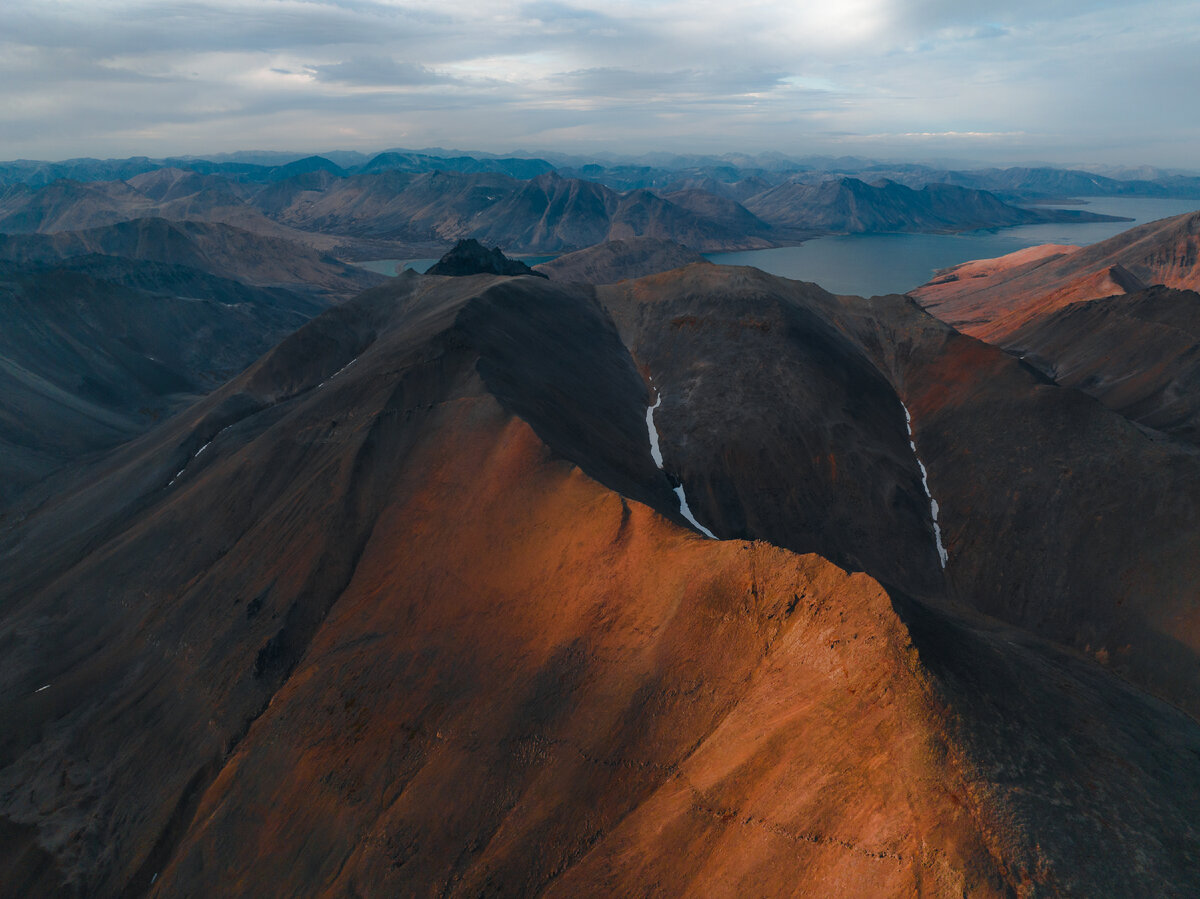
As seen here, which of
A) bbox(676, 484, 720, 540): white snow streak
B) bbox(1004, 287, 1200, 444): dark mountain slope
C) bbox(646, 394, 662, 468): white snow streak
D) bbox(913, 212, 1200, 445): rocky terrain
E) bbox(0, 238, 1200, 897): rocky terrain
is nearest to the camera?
bbox(0, 238, 1200, 897): rocky terrain

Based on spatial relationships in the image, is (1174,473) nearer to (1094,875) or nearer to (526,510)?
(1094,875)

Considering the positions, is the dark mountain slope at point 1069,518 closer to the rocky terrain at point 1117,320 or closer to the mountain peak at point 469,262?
the rocky terrain at point 1117,320

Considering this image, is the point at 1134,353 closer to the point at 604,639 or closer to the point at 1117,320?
the point at 1117,320

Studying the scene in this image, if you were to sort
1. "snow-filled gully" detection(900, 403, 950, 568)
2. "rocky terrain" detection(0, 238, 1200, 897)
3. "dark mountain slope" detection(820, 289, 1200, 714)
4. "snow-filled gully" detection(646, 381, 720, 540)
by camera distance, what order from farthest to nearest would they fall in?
"snow-filled gully" detection(900, 403, 950, 568) → "snow-filled gully" detection(646, 381, 720, 540) → "dark mountain slope" detection(820, 289, 1200, 714) → "rocky terrain" detection(0, 238, 1200, 897)

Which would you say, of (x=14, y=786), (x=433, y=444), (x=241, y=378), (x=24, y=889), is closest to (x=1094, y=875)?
(x=433, y=444)

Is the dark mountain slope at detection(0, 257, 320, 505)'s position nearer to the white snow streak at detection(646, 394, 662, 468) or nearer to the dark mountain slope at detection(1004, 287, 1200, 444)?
the white snow streak at detection(646, 394, 662, 468)

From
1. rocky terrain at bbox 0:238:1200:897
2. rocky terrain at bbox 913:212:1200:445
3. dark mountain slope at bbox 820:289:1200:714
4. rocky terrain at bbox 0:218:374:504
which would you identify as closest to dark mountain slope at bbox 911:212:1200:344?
rocky terrain at bbox 913:212:1200:445
